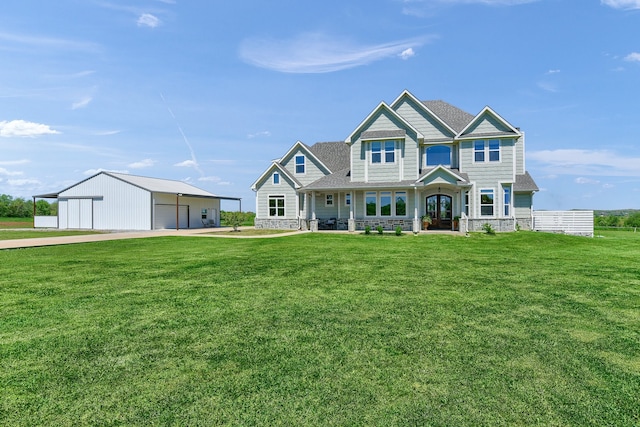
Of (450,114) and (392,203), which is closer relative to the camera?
(392,203)

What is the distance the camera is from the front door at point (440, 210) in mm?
24297

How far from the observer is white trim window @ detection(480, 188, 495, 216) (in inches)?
897

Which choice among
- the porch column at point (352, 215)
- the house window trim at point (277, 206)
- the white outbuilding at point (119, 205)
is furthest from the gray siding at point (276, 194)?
the white outbuilding at point (119, 205)

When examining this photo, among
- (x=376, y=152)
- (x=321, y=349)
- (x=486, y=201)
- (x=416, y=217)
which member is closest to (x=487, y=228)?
(x=486, y=201)

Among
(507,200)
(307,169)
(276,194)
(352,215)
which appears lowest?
(352,215)

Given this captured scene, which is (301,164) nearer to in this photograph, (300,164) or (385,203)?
(300,164)

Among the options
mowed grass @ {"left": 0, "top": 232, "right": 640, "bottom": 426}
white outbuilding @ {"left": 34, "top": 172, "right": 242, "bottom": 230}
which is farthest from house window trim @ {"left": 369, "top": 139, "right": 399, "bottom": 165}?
white outbuilding @ {"left": 34, "top": 172, "right": 242, "bottom": 230}

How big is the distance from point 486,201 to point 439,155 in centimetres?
438

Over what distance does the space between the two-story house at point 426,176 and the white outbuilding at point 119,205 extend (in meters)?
13.2

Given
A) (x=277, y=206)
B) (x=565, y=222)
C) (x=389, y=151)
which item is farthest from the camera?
(x=277, y=206)

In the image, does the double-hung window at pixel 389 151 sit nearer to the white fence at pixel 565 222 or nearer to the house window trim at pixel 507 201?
the house window trim at pixel 507 201

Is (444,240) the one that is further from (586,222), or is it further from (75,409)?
(75,409)

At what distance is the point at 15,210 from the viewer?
61.1 meters

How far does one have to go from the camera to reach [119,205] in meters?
31.6
